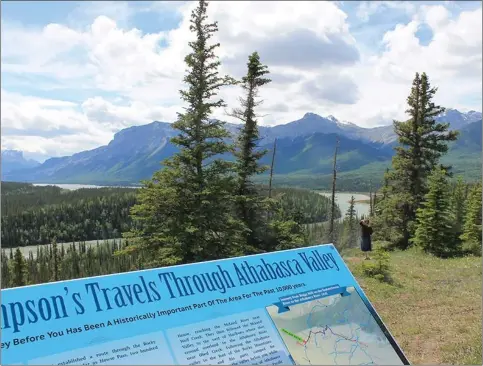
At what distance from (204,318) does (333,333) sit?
60.3 inches

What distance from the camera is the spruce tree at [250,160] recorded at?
73.9ft

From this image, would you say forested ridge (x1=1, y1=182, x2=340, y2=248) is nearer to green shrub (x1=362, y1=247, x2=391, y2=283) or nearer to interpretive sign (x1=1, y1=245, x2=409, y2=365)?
green shrub (x1=362, y1=247, x2=391, y2=283)

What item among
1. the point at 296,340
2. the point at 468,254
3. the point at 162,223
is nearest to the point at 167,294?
the point at 296,340

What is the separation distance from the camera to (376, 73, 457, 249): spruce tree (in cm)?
2797

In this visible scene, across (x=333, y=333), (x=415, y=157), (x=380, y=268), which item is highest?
(x=415, y=157)

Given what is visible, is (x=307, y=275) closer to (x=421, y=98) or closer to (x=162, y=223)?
(x=162, y=223)

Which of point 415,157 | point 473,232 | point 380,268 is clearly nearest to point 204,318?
point 380,268

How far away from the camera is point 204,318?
15.4 feet

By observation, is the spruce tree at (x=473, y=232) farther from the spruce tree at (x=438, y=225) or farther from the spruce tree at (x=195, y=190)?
the spruce tree at (x=195, y=190)

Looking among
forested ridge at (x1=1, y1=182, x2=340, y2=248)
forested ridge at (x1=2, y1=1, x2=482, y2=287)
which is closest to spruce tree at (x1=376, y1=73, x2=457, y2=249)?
forested ridge at (x1=2, y1=1, x2=482, y2=287)

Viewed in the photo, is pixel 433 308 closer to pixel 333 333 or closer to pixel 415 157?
pixel 333 333

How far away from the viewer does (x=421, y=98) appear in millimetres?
28047

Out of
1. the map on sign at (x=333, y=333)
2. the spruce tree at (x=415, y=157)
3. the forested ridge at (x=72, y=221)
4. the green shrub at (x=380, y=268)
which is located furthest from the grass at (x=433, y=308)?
the forested ridge at (x=72, y=221)

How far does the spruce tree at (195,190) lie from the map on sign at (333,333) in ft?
40.2
